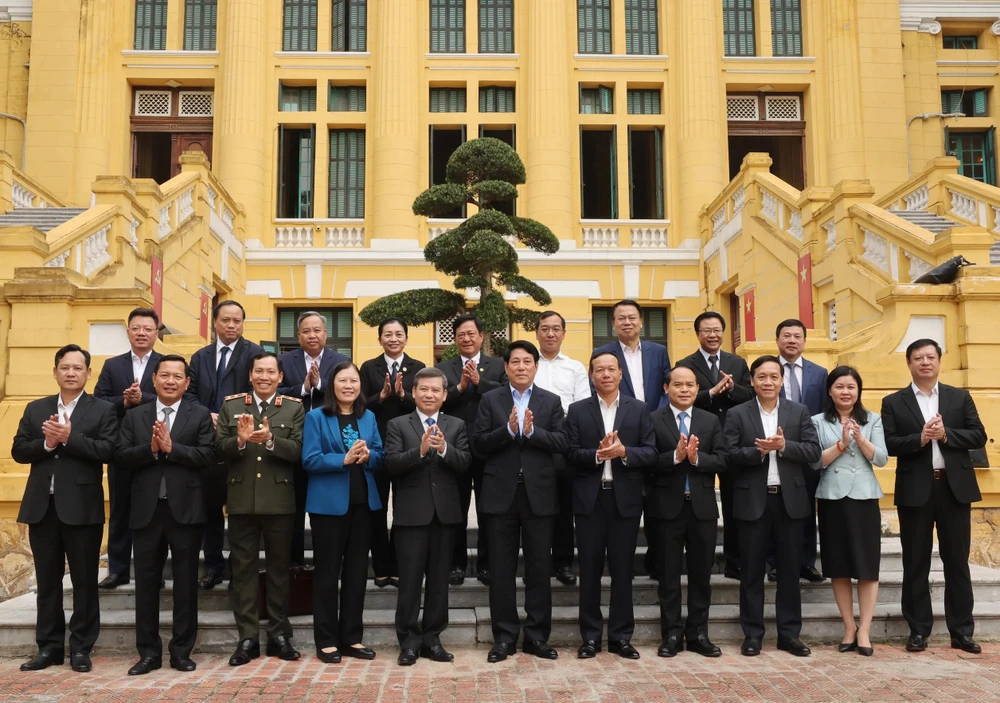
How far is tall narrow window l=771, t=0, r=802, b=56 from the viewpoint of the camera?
20.7 metres

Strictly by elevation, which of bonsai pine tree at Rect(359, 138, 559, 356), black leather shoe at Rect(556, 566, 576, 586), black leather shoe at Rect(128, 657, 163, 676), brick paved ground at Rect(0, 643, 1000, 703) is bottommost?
brick paved ground at Rect(0, 643, 1000, 703)

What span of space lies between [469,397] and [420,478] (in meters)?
1.14

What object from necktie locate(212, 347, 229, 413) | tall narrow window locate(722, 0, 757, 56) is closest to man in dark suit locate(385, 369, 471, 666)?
necktie locate(212, 347, 229, 413)

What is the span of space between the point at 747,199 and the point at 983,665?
459 inches

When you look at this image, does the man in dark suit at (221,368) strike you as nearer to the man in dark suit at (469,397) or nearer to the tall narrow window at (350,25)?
the man in dark suit at (469,397)

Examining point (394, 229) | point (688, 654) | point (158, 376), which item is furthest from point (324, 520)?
point (394, 229)

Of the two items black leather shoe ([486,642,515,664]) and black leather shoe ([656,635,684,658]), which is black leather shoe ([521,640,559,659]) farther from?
black leather shoe ([656,635,684,658])

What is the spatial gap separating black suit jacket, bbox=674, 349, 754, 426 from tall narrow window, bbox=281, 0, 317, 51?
51.6 ft

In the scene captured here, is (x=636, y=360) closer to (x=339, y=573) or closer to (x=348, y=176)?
(x=339, y=573)

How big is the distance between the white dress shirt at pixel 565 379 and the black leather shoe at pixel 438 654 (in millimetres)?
2159

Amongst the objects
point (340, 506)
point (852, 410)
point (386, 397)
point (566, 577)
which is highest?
point (386, 397)

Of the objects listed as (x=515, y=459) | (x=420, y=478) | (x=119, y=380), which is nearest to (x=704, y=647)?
(x=515, y=459)

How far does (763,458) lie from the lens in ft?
21.0

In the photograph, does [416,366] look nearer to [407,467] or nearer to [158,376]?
[407,467]
